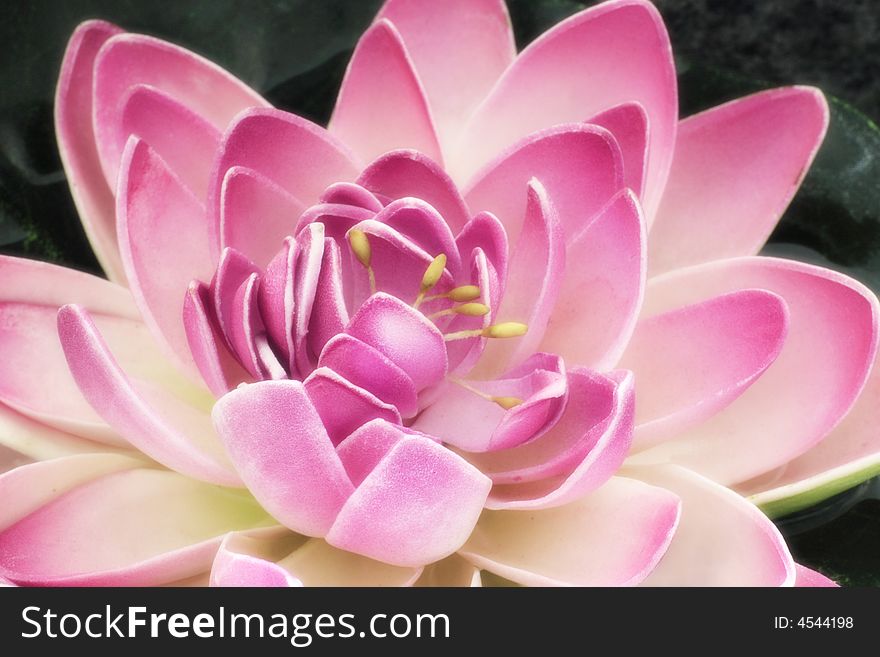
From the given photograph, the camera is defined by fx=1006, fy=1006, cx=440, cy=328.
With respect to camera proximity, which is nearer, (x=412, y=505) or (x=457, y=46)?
(x=412, y=505)

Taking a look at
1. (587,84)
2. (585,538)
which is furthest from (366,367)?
(587,84)

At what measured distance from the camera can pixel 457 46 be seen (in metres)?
0.59

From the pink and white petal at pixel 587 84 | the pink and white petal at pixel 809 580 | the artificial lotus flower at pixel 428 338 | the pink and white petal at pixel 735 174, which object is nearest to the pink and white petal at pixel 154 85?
the artificial lotus flower at pixel 428 338

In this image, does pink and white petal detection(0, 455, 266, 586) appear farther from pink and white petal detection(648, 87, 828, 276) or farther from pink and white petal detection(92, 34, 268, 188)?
pink and white petal detection(648, 87, 828, 276)

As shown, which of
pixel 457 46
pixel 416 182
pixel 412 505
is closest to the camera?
pixel 412 505

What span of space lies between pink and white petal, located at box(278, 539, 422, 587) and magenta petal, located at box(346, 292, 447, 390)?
0.09 m

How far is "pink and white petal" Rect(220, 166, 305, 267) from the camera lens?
46cm

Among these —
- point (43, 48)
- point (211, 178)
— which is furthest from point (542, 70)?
point (43, 48)

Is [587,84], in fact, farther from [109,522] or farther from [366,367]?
[109,522]

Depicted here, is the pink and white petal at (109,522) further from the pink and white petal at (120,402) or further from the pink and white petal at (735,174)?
the pink and white petal at (735,174)

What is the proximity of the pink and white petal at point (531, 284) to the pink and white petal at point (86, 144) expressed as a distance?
0.21 m

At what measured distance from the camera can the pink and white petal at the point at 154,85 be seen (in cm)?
52

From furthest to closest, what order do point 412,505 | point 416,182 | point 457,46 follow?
point 457,46 < point 416,182 < point 412,505

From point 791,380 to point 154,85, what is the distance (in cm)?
36
